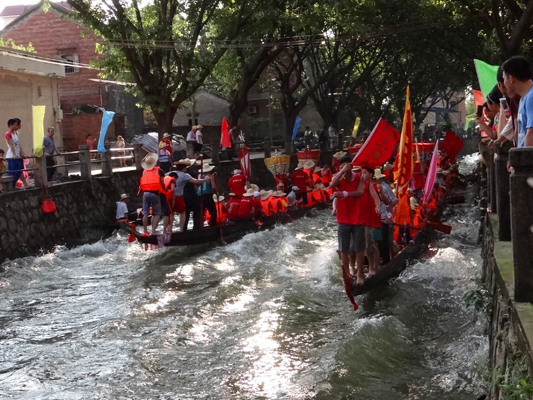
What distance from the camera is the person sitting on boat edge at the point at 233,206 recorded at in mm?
17578

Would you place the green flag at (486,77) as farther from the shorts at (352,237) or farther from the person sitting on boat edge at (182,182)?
the person sitting on boat edge at (182,182)

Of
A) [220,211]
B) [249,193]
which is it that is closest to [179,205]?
[220,211]

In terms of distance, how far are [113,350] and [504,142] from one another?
5259 millimetres

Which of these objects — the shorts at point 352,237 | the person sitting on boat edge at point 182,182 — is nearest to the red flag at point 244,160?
the person sitting on boat edge at point 182,182

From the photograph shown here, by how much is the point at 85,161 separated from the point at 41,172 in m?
2.90

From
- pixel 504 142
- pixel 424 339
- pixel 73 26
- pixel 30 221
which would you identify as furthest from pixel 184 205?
pixel 73 26

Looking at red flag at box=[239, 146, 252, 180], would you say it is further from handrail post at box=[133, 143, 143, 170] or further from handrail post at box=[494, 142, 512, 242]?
handrail post at box=[494, 142, 512, 242]

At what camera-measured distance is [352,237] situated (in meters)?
10.7

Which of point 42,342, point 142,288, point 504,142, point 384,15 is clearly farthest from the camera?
point 384,15

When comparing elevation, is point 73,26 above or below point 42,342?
above

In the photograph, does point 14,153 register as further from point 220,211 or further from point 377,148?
point 377,148

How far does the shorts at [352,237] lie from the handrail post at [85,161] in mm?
10452

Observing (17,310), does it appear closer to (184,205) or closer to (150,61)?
(184,205)

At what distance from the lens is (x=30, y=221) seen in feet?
54.5
